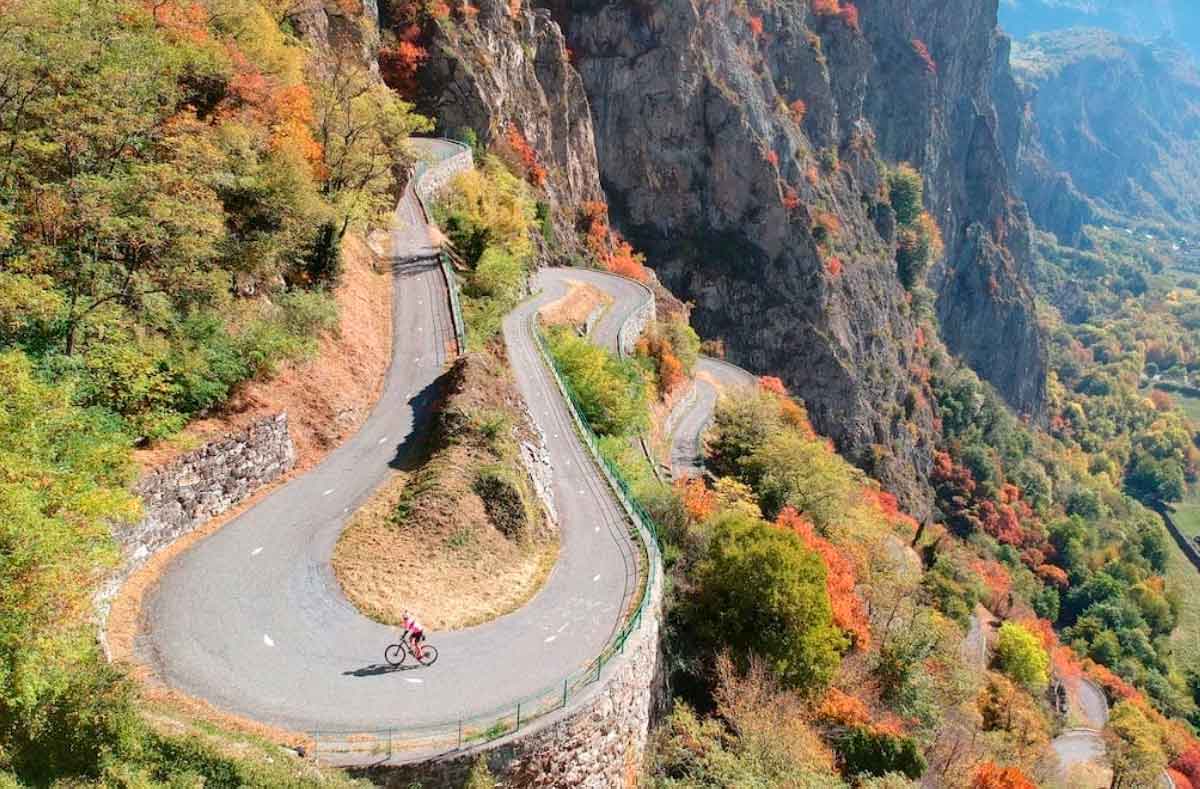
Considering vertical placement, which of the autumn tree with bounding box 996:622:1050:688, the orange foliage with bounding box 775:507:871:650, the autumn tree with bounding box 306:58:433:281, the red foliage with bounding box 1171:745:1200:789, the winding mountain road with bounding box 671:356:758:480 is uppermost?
the autumn tree with bounding box 306:58:433:281

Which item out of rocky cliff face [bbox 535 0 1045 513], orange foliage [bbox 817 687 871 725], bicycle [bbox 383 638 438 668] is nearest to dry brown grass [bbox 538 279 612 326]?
orange foliage [bbox 817 687 871 725]

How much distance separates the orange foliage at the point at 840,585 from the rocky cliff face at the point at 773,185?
168ft

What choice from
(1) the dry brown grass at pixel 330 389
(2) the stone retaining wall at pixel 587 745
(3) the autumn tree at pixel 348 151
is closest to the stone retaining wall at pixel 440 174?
(3) the autumn tree at pixel 348 151

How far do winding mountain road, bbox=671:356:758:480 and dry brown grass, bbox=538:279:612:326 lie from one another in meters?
8.63

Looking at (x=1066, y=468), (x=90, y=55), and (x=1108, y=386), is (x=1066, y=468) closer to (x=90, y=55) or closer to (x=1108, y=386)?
Result: (x=1108, y=386)

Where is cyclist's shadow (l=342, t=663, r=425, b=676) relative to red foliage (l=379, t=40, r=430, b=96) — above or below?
below

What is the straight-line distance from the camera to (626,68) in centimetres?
7850

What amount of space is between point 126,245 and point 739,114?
76.6 metres

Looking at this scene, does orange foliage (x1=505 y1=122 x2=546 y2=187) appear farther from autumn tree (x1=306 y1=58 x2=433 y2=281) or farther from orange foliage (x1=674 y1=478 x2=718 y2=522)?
orange foliage (x1=674 y1=478 x2=718 y2=522)

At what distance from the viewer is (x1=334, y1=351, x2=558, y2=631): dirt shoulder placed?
1808cm

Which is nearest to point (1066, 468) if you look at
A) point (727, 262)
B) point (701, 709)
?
point (727, 262)

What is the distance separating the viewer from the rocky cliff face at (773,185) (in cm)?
7944

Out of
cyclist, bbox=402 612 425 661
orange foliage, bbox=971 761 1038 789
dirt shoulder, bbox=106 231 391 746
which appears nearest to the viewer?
dirt shoulder, bbox=106 231 391 746

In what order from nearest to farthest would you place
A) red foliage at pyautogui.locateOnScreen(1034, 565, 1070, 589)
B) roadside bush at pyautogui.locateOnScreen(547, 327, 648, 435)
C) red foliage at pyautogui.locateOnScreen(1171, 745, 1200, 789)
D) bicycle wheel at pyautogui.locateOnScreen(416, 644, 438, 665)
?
bicycle wheel at pyautogui.locateOnScreen(416, 644, 438, 665), roadside bush at pyautogui.locateOnScreen(547, 327, 648, 435), red foliage at pyautogui.locateOnScreen(1171, 745, 1200, 789), red foliage at pyautogui.locateOnScreen(1034, 565, 1070, 589)
